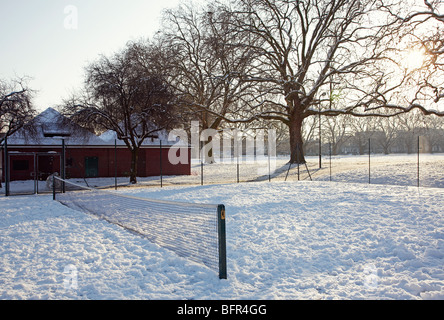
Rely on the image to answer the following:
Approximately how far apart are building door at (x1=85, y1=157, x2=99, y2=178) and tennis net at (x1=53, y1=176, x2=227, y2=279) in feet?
61.5

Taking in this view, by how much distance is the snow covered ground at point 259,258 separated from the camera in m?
4.93

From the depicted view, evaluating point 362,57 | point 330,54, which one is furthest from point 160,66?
point 362,57

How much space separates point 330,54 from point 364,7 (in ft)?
16.1

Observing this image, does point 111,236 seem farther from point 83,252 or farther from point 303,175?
point 303,175

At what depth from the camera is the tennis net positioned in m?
5.89

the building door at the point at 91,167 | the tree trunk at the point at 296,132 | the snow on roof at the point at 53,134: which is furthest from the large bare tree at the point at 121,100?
the tree trunk at the point at 296,132

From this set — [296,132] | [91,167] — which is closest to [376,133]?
[296,132]

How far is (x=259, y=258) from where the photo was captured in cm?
647

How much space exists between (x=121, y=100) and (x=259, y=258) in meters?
21.8

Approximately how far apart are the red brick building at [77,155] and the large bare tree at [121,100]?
1783mm

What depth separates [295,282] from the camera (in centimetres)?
532

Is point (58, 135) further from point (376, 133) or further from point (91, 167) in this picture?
point (376, 133)

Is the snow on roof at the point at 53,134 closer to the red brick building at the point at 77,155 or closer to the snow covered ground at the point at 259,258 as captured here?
the red brick building at the point at 77,155

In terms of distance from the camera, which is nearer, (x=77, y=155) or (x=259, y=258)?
(x=259, y=258)
